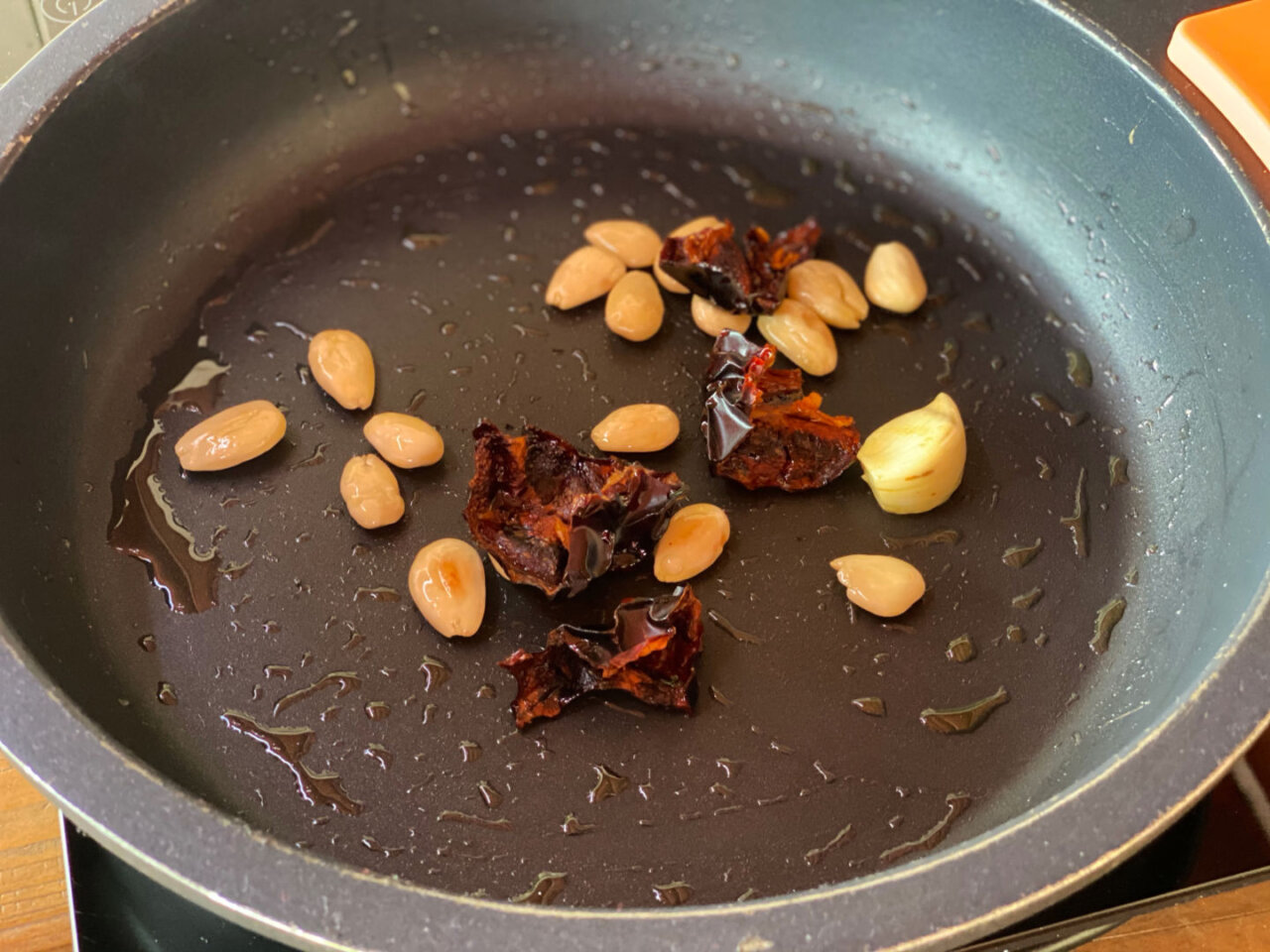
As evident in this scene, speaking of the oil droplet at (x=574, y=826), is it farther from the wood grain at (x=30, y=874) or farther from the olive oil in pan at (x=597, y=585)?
the wood grain at (x=30, y=874)

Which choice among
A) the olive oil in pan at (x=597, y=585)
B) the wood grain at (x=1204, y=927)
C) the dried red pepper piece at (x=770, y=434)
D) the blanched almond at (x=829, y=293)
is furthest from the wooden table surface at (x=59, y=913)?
the blanched almond at (x=829, y=293)

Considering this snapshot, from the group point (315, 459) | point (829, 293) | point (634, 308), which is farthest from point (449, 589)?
point (829, 293)

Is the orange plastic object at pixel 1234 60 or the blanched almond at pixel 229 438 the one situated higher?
the orange plastic object at pixel 1234 60

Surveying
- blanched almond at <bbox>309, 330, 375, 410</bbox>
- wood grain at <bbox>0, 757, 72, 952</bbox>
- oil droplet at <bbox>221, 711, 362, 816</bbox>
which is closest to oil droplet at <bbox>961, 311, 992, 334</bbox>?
blanched almond at <bbox>309, 330, 375, 410</bbox>

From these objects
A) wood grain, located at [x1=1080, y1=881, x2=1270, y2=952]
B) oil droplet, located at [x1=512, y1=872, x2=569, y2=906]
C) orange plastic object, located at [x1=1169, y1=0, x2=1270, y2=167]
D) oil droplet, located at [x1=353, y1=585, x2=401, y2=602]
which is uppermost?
orange plastic object, located at [x1=1169, y1=0, x2=1270, y2=167]

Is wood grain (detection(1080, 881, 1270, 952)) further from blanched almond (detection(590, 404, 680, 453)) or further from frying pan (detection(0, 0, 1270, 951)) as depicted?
blanched almond (detection(590, 404, 680, 453))

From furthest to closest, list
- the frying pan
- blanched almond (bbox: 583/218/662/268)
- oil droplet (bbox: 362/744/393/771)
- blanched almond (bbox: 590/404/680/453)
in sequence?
blanched almond (bbox: 583/218/662/268)
blanched almond (bbox: 590/404/680/453)
oil droplet (bbox: 362/744/393/771)
the frying pan

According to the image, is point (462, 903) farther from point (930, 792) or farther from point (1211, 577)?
point (1211, 577)
